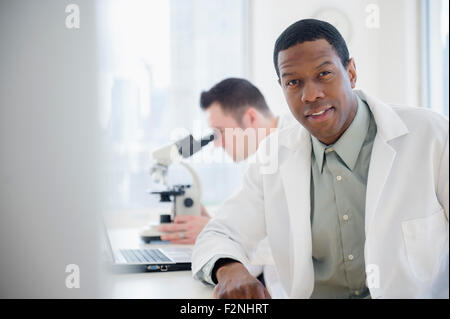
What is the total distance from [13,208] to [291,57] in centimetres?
45

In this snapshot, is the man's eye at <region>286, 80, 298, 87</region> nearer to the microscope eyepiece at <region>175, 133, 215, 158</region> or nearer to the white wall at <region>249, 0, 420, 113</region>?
the white wall at <region>249, 0, 420, 113</region>

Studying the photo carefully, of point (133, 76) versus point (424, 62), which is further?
point (133, 76)

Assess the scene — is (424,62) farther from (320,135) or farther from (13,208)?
(13,208)

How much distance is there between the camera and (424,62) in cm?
85

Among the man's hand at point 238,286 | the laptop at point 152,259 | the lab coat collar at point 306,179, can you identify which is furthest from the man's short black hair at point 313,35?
the laptop at point 152,259

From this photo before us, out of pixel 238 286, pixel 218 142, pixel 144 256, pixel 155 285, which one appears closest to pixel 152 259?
pixel 144 256

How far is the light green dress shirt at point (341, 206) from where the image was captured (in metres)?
0.73

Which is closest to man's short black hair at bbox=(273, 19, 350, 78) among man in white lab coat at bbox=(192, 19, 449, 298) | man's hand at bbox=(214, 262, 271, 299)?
man in white lab coat at bbox=(192, 19, 449, 298)

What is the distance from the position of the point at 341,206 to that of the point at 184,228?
2.69 ft

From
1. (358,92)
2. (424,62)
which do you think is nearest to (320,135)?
(358,92)

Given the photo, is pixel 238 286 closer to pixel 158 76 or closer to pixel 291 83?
pixel 291 83

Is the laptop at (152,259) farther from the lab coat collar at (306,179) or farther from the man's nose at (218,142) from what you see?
the man's nose at (218,142)

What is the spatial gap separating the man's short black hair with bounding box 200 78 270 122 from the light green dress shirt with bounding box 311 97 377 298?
91 cm

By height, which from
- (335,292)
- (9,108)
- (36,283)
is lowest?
(335,292)
